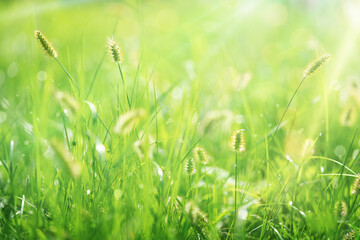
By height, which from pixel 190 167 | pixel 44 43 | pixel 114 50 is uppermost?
pixel 44 43

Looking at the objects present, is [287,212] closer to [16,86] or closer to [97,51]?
[16,86]

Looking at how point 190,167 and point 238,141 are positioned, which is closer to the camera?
point 238,141

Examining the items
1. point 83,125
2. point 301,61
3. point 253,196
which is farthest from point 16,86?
point 301,61

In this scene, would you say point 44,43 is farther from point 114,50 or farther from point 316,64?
point 316,64

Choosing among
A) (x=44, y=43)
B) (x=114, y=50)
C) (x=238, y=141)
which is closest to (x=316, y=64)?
(x=238, y=141)

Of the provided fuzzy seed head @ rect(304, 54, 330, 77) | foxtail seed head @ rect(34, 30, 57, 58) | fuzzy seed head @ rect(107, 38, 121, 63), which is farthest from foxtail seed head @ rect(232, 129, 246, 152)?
foxtail seed head @ rect(34, 30, 57, 58)

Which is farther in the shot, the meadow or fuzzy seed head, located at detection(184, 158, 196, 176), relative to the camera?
fuzzy seed head, located at detection(184, 158, 196, 176)

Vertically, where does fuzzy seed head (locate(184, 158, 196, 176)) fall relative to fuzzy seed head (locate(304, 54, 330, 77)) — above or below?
below

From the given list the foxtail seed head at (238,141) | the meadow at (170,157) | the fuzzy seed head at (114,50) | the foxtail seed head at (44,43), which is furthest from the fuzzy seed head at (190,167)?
the foxtail seed head at (44,43)

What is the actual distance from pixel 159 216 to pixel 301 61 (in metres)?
2.60

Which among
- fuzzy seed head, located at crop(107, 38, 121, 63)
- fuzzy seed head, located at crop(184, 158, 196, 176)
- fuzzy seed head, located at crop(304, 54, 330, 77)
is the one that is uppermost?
fuzzy seed head, located at crop(107, 38, 121, 63)

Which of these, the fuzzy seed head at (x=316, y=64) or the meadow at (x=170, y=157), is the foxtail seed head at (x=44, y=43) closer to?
the meadow at (x=170, y=157)

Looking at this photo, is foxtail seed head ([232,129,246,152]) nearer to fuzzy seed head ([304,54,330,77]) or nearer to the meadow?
the meadow

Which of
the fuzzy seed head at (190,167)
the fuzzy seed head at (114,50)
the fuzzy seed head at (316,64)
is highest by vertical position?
the fuzzy seed head at (114,50)
